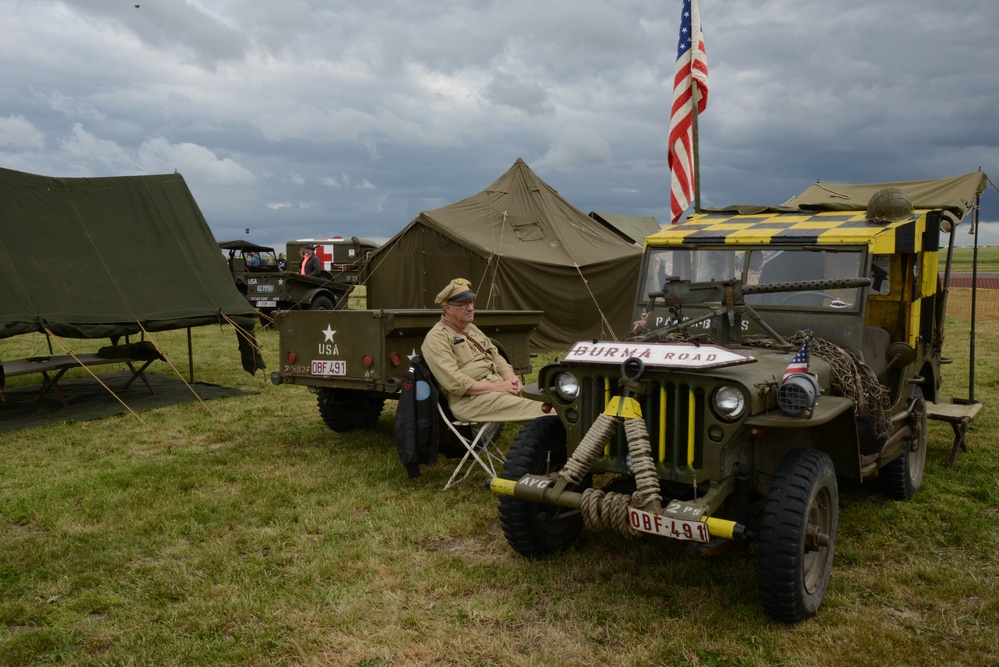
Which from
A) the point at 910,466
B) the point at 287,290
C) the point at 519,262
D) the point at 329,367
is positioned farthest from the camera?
the point at 287,290

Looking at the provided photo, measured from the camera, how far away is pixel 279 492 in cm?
543


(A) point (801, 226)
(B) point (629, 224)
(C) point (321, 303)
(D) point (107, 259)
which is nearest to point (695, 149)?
(A) point (801, 226)

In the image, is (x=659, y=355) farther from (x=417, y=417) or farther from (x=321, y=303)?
(x=321, y=303)


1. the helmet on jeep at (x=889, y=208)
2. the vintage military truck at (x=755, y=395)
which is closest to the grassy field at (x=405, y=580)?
the vintage military truck at (x=755, y=395)

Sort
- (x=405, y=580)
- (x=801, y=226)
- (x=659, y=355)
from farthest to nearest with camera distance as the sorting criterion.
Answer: (x=801, y=226) < (x=405, y=580) < (x=659, y=355)

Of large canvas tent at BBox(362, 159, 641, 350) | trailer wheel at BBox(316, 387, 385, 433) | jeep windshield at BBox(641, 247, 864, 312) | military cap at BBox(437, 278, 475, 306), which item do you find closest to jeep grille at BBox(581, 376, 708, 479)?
jeep windshield at BBox(641, 247, 864, 312)

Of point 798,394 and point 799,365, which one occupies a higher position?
point 799,365

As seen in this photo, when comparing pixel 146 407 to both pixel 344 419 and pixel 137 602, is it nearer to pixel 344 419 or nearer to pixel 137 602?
pixel 344 419

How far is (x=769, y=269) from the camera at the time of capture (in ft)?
15.7

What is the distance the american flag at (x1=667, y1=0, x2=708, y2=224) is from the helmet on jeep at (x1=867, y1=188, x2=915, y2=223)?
3673mm

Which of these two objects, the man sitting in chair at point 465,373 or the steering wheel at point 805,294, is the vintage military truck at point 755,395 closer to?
the steering wheel at point 805,294

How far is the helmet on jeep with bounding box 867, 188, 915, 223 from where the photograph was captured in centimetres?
472

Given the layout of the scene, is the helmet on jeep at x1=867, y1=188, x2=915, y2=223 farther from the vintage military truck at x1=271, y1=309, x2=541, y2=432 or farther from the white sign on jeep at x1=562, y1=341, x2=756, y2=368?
the vintage military truck at x1=271, y1=309, x2=541, y2=432

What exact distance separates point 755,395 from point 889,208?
217cm
